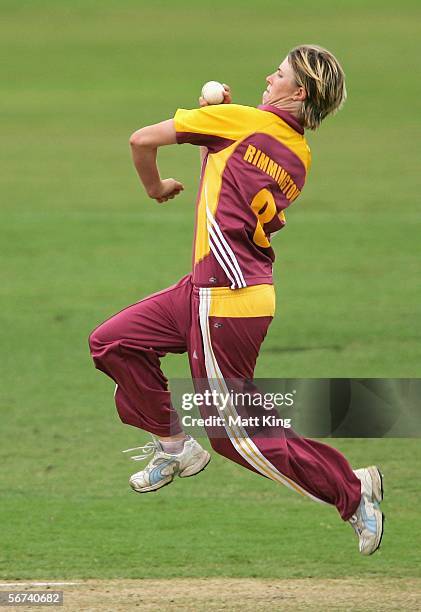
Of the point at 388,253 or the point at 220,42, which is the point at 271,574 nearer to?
the point at 388,253

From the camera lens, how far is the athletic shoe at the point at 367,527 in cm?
738

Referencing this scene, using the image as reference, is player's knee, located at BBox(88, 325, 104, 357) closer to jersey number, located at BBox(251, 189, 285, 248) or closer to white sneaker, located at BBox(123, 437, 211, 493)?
white sneaker, located at BBox(123, 437, 211, 493)

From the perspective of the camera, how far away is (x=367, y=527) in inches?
291

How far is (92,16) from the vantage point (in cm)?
4116

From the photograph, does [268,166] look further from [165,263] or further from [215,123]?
[165,263]

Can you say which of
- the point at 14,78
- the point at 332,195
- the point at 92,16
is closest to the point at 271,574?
the point at 332,195

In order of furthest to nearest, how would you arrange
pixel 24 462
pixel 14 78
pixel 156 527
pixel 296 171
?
pixel 14 78 < pixel 24 462 < pixel 156 527 < pixel 296 171

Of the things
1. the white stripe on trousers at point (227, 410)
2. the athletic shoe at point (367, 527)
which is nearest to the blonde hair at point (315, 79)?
the white stripe on trousers at point (227, 410)

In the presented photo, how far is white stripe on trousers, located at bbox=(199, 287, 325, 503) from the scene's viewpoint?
23.7 feet

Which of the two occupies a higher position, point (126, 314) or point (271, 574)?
point (126, 314)

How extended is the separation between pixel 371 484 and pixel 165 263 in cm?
1137

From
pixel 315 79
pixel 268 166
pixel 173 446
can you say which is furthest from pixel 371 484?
pixel 315 79

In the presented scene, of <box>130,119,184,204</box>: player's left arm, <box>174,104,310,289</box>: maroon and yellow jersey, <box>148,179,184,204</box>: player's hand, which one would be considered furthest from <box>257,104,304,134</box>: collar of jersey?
<box>148,179,184,204</box>: player's hand

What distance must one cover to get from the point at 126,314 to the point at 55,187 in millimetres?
16460
